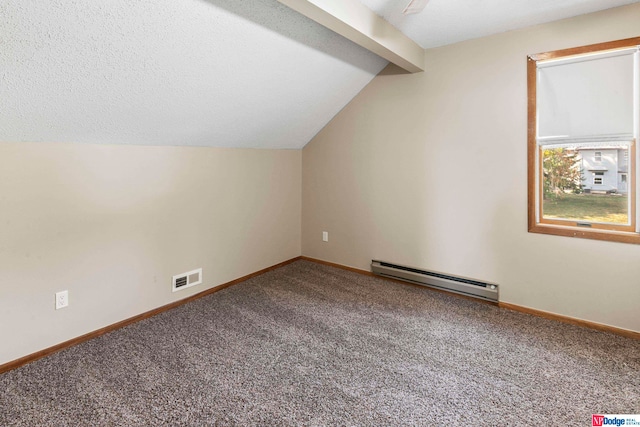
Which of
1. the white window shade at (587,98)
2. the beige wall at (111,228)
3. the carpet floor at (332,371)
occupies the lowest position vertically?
the carpet floor at (332,371)

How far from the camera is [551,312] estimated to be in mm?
2807

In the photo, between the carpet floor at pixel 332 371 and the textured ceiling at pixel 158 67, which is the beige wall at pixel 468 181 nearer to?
the carpet floor at pixel 332 371

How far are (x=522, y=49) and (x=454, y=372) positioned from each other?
7.98 ft

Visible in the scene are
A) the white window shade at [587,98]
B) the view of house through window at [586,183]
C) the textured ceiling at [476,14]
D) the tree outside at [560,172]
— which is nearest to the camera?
the textured ceiling at [476,14]

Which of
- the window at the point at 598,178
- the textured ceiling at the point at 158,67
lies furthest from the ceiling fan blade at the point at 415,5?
the window at the point at 598,178

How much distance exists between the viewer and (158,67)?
2.11 meters

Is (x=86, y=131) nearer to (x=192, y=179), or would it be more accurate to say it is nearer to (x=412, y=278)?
(x=192, y=179)

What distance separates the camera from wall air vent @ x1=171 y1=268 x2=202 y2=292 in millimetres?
3051

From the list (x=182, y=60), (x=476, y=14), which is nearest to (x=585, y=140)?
(x=476, y=14)

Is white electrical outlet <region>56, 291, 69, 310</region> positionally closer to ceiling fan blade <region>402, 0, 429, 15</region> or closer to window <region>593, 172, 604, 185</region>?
ceiling fan blade <region>402, 0, 429, 15</region>

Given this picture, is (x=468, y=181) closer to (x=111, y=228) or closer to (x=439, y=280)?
(x=439, y=280)

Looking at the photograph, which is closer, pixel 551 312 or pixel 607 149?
pixel 607 149

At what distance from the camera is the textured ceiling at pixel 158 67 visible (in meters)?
1.66

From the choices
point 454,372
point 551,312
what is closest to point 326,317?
point 454,372
